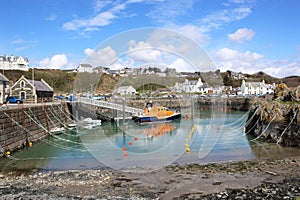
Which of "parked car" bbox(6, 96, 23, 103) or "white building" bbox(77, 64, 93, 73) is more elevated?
"white building" bbox(77, 64, 93, 73)

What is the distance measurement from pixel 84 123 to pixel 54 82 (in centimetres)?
4007

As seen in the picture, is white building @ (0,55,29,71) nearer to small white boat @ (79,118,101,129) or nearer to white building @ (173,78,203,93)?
small white boat @ (79,118,101,129)

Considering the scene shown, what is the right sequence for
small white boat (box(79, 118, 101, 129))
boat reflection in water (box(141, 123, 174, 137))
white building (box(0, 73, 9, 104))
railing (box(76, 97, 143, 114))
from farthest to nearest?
railing (box(76, 97, 143, 114)) → small white boat (box(79, 118, 101, 129)) → white building (box(0, 73, 9, 104)) → boat reflection in water (box(141, 123, 174, 137))

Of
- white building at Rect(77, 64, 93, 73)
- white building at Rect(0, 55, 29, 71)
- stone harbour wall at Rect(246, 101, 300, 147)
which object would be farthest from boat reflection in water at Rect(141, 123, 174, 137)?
white building at Rect(0, 55, 29, 71)

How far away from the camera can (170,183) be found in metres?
11.6

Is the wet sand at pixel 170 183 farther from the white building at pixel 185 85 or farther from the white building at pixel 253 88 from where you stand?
the white building at pixel 253 88

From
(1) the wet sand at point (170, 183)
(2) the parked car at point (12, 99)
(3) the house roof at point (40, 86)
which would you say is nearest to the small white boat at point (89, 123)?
(3) the house roof at point (40, 86)

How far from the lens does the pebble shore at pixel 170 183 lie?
33.3 ft

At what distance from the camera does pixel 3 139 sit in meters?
17.4

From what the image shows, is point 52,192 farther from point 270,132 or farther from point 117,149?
point 270,132

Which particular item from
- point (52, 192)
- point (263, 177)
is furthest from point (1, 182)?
point (263, 177)

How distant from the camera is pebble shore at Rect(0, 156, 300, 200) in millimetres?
10148

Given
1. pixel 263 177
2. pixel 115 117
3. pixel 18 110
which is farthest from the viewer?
pixel 115 117

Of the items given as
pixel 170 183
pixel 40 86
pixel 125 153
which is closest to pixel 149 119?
pixel 40 86
